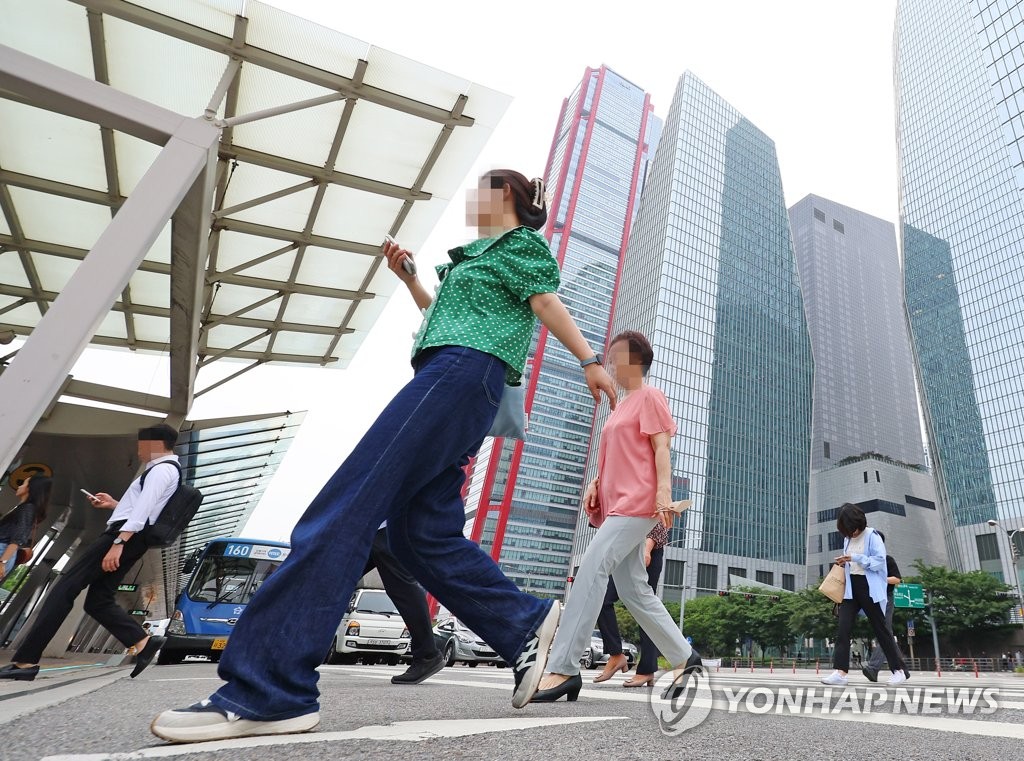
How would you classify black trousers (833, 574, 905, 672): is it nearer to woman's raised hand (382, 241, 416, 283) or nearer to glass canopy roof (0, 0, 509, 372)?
woman's raised hand (382, 241, 416, 283)

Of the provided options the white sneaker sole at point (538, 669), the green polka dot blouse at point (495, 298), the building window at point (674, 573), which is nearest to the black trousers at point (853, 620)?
the white sneaker sole at point (538, 669)

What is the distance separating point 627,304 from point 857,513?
96.7 meters

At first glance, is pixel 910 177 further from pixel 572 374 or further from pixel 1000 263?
pixel 572 374

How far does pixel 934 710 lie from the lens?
2723mm

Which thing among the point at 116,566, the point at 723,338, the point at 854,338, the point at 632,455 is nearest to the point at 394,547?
the point at 632,455

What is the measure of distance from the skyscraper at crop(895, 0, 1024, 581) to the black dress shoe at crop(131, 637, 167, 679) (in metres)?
79.3

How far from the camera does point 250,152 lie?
262 inches

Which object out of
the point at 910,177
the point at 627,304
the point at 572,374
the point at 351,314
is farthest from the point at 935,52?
the point at 351,314

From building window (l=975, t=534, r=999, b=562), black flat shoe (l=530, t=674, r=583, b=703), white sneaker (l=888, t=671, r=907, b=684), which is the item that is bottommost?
black flat shoe (l=530, t=674, r=583, b=703)

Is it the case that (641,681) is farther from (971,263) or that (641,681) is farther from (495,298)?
(971,263)

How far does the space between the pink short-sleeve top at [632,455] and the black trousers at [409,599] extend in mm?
1392

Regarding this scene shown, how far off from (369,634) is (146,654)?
24.4 feet

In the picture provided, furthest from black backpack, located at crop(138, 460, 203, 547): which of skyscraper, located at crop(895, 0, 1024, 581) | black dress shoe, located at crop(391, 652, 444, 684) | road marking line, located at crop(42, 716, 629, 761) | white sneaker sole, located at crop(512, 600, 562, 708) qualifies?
skyscraper, located at crop(895, 0, 1024, 581)

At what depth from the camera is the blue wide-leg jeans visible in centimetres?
145
